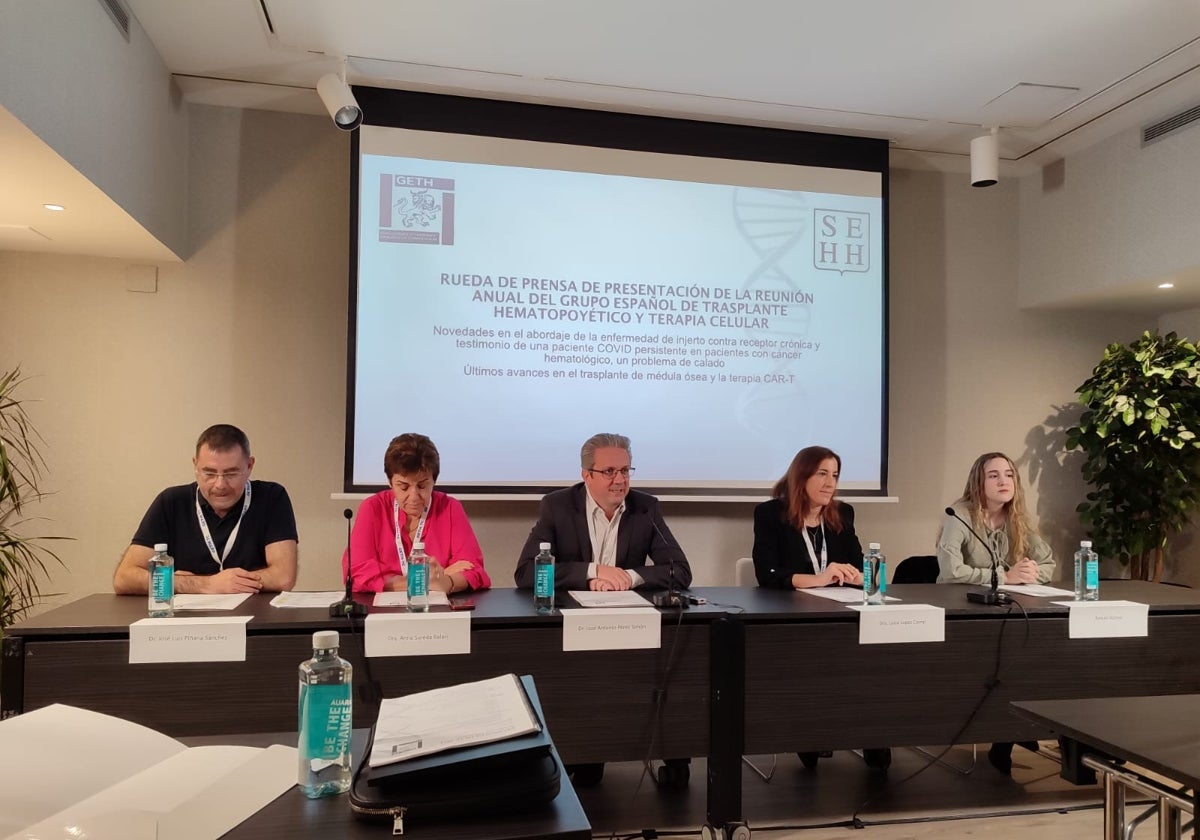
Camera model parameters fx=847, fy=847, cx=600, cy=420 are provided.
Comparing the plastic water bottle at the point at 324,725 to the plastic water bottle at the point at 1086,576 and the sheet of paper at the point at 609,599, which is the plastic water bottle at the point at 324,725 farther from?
the plastic water bottle at the point at 1086,576

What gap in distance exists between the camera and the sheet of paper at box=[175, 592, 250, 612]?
2428 mm

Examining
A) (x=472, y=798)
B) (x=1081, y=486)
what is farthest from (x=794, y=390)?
(x=472, y=798)

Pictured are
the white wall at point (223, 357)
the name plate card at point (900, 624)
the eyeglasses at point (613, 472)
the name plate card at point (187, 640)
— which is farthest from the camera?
the white wall at point (223, 357)

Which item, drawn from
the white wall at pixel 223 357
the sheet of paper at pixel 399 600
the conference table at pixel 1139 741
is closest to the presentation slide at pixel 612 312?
the white wall at pixel 223 357

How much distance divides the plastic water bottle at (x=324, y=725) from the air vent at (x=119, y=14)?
9.79ft

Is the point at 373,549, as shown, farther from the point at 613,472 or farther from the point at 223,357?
the point at 223,357

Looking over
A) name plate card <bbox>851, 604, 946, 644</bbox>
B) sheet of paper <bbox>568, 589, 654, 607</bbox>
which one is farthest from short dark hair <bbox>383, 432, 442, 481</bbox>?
name plate card <bbox>851, 604, 946, 644</bbox>

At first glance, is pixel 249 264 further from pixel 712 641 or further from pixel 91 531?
pixel 712 641

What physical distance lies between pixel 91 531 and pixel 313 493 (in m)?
1.01

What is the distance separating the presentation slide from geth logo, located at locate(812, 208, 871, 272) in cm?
1

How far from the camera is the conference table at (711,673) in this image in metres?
2.20

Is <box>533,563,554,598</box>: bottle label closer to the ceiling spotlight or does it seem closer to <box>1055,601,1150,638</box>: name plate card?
<box>1055,601,1150,638</box>: name plate card

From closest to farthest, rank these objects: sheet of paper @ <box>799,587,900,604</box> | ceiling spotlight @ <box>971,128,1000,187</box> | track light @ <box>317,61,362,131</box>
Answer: sheet of paper @ <box>799,587,900,604</box>
track light @ <box>317,61,362,131</box>
ceiling spotlight @ <box>971,128,1000,187</box>

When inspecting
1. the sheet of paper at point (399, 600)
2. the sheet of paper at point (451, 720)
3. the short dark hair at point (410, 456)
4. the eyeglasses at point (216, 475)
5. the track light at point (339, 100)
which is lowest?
the sheet of paper at point (399, 600)
